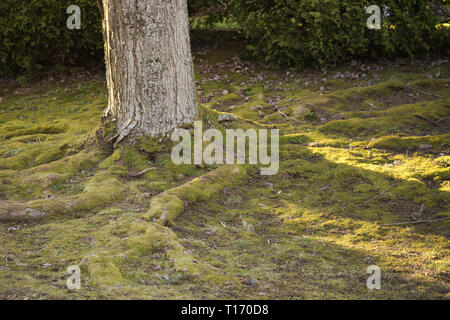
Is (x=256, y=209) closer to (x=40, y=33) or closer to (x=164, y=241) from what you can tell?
(x=164, y=241)

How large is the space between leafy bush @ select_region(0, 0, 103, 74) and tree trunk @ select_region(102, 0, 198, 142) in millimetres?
5625

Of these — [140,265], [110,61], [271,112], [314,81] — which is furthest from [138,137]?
[314,81]

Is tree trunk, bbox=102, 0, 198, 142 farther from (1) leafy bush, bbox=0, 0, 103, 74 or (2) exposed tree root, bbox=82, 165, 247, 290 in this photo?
(1) leafy bush, bbox=0, 0, 103, 74

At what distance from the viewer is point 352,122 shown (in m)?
8.15

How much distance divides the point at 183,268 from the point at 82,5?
924cm

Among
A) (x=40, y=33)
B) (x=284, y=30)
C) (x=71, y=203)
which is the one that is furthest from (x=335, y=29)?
(x=71, y=203)

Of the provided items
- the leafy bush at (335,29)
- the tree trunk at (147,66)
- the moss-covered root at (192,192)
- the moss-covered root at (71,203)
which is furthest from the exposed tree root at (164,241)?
the leafy bush at (335,29)

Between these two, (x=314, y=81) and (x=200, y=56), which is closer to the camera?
(x=314, y=81)

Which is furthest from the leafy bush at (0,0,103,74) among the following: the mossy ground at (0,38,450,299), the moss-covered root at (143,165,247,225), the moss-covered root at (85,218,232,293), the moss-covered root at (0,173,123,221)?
the moss-covered root at (85,218,232,293)

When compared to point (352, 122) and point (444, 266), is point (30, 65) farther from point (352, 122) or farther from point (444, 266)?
point (444, 266)

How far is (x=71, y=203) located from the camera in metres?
5.44

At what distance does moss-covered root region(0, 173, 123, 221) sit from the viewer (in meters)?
5.16

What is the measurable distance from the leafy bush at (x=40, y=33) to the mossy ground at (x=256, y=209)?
3063 millimetres
